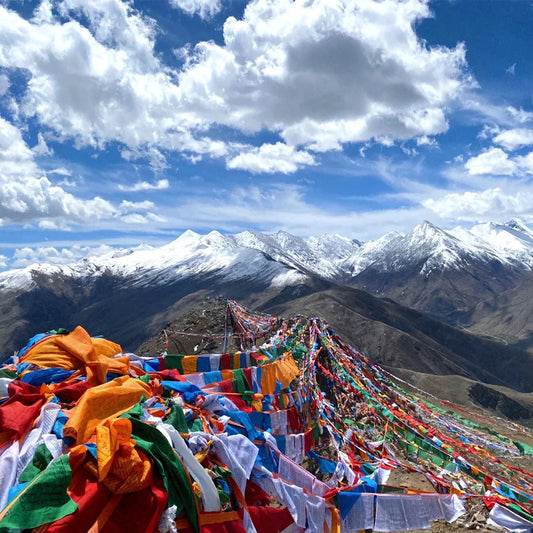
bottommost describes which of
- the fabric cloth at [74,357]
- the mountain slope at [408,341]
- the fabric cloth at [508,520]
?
the mountain slope at [408,341]

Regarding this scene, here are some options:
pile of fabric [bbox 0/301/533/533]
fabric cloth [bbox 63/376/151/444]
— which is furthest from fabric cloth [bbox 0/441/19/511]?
fabric cloth [bbox 63/376/151/444]

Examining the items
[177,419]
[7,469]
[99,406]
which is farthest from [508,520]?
[7,469]

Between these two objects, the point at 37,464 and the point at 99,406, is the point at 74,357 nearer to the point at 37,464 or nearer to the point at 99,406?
the point at 99,406

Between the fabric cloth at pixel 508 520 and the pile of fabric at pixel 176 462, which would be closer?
the pile of fabric at pixel 176 462

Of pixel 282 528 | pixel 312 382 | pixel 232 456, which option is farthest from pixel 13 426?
pixel 312 382

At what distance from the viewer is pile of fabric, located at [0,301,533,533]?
12.6 feet

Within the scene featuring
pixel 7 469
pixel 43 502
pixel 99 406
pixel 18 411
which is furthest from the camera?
pixel 18 411

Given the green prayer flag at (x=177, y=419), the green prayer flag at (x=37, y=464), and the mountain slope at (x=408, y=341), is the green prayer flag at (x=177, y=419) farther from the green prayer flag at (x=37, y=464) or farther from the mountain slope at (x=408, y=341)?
the mountain slope at (x=408, y=341)

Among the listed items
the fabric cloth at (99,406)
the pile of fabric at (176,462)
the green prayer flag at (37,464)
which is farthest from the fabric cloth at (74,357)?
the green prayer flag at (37,464)

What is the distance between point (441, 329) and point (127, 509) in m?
199

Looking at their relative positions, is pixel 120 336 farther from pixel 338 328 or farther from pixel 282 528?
pixel 282 528

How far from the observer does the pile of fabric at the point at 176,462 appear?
3.84 meters

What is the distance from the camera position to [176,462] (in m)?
4.26

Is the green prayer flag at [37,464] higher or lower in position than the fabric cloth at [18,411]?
lower
